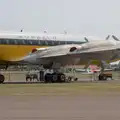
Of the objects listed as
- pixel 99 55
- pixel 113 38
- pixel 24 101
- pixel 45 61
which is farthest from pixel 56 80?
pixel 24 101

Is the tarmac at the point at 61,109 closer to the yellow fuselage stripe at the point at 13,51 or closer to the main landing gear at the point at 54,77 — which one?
the yellow fuselage stripe at the point at 13,51

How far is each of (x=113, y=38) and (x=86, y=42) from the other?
3.07 metres

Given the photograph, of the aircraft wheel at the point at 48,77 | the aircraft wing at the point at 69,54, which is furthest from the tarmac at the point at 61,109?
the aircraft wheel at the point at 48,77

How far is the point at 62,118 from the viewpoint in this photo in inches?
543

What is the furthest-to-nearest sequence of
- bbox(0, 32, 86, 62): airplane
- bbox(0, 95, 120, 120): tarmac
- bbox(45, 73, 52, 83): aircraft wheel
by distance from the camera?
bbox(45, 73, 52, 83): aircraft wheel < bbox(0, 32, 86, 62): airplane < bbox(0, 95, 120, 120): tarmac

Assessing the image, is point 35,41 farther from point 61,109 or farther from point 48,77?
point 61,109

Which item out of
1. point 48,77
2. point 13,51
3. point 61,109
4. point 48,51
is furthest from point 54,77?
point 61,109

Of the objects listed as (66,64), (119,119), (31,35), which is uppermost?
(31,35)

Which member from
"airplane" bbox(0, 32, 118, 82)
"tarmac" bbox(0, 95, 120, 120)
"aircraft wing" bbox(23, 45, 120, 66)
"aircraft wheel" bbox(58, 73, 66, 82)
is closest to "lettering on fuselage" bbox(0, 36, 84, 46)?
"airplane" bbox(0, 32, 118, 82)

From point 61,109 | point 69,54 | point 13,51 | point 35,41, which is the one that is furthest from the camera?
point 35,41

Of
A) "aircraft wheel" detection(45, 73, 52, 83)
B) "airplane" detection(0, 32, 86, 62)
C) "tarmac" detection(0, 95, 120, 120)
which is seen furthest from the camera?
"aircraft wheel" detection(45, 73, 52, 83)

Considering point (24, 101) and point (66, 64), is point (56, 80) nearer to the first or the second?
point (66, 64)

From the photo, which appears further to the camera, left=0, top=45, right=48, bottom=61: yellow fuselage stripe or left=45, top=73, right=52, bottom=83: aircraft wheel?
left=45, top=73, right=52, bottom=83: aircraft wheel

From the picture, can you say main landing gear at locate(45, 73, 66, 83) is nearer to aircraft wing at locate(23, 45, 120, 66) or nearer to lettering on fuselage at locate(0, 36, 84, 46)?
aircraft wing at locate(23, 45, 120, 66)
